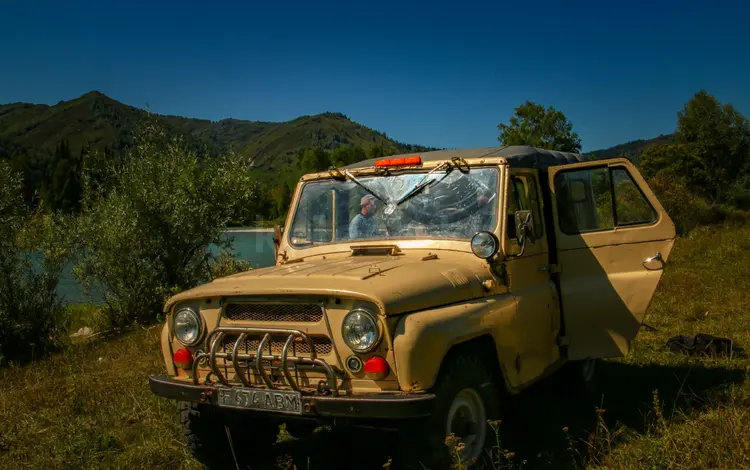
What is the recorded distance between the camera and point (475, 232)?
4711 millimetres

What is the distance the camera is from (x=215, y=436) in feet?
14.9

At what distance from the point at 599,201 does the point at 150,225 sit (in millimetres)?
11915

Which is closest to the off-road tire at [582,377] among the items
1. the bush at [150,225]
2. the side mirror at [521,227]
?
the side mirror at [521,227]

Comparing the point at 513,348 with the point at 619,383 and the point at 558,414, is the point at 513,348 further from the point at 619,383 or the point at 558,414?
the point at 619,383

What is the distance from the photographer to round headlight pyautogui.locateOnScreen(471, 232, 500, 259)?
14.5ft

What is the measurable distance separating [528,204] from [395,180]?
1.02 m

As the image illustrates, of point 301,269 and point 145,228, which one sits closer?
point 301,269

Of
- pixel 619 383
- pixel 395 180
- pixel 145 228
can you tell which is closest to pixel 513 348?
pixel 395 180

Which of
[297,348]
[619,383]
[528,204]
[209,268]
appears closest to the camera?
[297,348]

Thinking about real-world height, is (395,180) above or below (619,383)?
above

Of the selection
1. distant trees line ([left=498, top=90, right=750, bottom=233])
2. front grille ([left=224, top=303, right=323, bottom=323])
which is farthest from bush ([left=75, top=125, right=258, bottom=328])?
distant trees line ([left=498, top=90, right=750, bottom=233])

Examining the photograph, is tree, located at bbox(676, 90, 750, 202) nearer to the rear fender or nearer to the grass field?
the grass field

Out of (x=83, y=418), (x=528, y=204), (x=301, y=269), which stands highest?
(x=528, y=204)

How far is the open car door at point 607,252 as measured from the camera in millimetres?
5184
